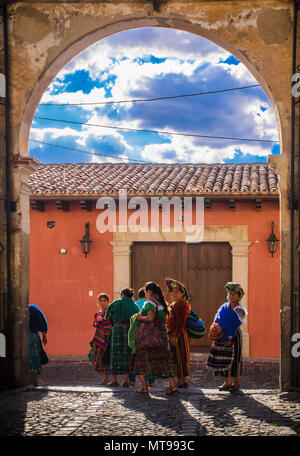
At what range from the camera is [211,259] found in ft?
39.0

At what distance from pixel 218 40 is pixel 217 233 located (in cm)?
559

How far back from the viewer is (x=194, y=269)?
39.0 feet

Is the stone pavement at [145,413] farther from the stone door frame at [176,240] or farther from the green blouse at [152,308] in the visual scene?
the stone door frame at [176,240]

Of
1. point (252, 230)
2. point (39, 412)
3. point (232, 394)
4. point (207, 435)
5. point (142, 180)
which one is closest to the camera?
point (207, 435)

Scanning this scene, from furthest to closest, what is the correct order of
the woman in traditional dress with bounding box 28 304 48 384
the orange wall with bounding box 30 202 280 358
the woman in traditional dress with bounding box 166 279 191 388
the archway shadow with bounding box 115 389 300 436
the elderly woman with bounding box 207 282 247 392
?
the orange wall with bounding box 30 202 280 358 → the woman in traditional dress with bounding box 28 304 48 384 → the woman in traditional dress with bounding box 166 279 191 388 → the elderly woman with bounding box 207 282 247 392 → the archway shadow with bounding box 115 389 300 436

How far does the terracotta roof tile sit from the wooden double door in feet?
3.70

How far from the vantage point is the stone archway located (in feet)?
21.3

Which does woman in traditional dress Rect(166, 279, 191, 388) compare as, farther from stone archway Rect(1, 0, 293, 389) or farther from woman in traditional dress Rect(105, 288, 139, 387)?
stone archway Rect(1, 0, 293, 389)

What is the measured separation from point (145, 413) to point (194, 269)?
653cm

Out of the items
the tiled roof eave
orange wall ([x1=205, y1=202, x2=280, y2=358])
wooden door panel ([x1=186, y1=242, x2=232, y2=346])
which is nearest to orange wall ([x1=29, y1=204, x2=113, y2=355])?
the tiled roof eave

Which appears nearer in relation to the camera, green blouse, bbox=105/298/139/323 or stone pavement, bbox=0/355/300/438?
stone pavement, bbox=0/355/300/438

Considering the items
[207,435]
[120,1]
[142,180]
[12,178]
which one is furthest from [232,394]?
[142,180]

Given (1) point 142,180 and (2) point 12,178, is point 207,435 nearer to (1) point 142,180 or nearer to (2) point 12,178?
(2) point 12,178

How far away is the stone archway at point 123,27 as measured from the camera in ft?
21.3
